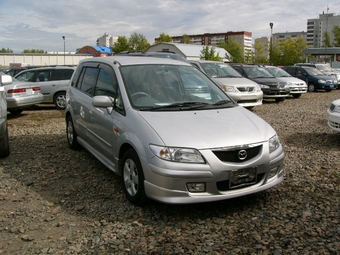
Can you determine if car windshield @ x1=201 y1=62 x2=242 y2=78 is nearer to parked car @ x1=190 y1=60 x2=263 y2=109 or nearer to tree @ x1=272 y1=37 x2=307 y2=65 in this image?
parked car @ x1=190 y1=60 x2=263 y2=109

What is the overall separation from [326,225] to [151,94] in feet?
8.43

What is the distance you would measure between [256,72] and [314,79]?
714 cm

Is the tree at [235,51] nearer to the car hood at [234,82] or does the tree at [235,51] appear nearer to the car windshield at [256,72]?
the car windshield at [256,72]

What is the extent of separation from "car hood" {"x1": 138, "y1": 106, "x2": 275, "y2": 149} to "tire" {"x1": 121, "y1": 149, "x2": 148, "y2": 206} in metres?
0.45

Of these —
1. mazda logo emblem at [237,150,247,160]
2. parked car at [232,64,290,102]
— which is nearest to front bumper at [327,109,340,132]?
mazda logo emblem at [237,150,247,160]

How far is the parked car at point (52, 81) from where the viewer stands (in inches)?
559

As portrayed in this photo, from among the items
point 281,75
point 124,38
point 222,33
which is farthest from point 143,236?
point 222,33

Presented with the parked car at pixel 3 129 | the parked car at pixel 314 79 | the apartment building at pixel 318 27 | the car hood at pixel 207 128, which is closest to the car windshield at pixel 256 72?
the parked car at pixel 314 79

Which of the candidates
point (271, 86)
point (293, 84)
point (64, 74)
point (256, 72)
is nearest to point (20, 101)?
point (64, 74)

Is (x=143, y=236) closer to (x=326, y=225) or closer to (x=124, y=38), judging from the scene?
(x=326, y=225)

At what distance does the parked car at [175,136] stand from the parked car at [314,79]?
18857 millimetres

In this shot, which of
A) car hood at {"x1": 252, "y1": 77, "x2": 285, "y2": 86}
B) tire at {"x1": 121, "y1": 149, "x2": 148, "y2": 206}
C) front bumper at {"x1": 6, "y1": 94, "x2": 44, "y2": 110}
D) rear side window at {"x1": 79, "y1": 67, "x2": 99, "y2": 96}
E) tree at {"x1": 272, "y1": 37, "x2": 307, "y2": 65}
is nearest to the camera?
tire at {"x1": 121, "y1": 149, "x2": 148, "y2": 206}

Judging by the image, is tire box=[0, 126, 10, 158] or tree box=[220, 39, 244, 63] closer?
tire box=[0, 126, 10, 158]

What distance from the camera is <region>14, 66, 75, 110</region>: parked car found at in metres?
14.2
